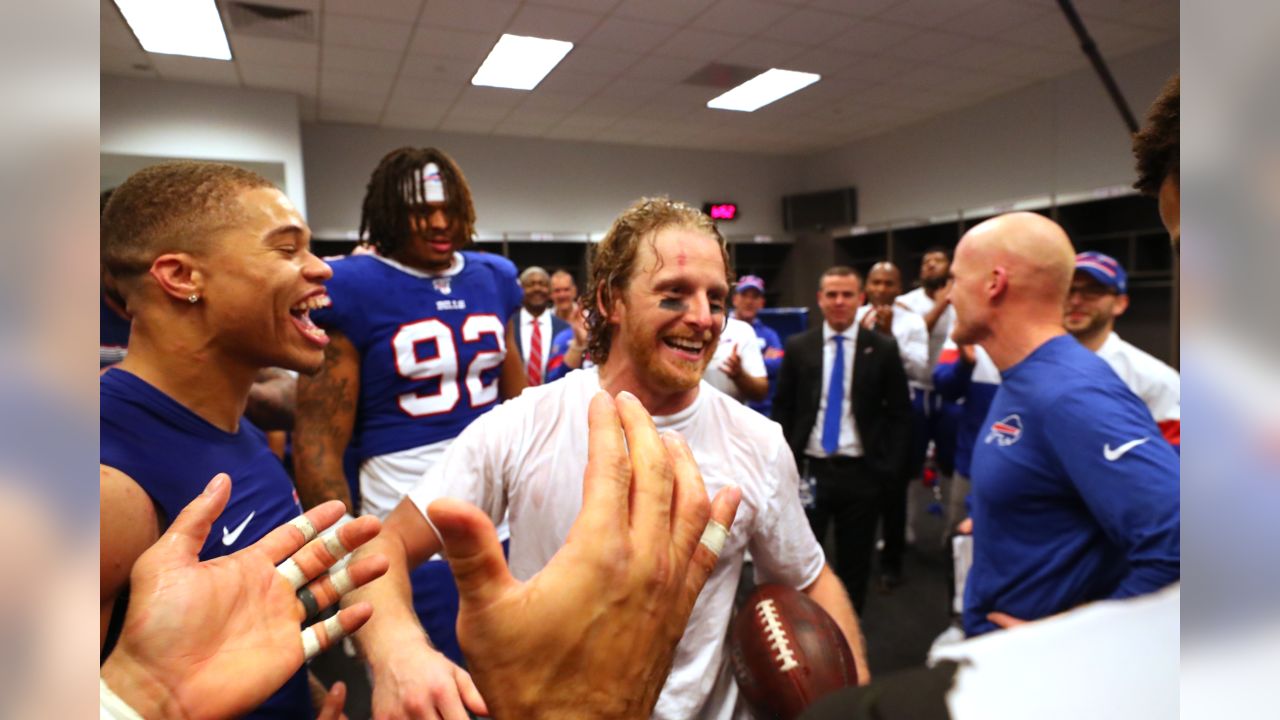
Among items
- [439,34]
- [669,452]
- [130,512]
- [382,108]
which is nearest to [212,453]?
[130,512]

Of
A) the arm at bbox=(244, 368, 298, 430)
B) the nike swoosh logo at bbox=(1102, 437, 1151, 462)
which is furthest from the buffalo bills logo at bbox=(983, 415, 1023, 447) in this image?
the arm at bbox=(244, 368, 298, 430)

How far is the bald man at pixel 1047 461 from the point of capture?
893mm

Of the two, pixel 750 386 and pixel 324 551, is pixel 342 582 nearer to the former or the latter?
pixel 324 551

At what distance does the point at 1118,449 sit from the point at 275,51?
4005 mm

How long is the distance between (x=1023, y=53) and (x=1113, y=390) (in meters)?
2.64

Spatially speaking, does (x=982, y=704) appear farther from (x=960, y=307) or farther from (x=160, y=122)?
(x=160, y=122)

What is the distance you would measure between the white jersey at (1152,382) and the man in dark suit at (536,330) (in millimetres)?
2097

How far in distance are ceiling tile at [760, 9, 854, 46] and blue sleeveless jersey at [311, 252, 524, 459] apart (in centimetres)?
87

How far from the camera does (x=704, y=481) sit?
0.85 metres

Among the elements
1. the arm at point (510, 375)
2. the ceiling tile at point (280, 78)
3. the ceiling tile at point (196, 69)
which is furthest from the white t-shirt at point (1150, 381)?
the ceiling tile at point (196, 69)

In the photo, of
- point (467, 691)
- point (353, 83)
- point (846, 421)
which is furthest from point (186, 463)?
point (353, 83)

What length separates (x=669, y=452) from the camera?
1.33 feet

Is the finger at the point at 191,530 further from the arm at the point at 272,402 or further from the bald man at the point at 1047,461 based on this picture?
the arm at the point at 272,402

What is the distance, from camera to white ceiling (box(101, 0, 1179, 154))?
1.30 metres
